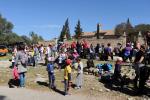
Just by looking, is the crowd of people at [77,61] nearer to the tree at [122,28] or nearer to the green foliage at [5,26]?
the green foliage at [5,26]

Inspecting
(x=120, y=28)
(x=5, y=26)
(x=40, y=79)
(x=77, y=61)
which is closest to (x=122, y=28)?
(x=120, y=28)

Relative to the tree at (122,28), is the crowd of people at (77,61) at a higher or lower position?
lower

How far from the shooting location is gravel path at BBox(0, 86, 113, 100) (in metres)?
16.3

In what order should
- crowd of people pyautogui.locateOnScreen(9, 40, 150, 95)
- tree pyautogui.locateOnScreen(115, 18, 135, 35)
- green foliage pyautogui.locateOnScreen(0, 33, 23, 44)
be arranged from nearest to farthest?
→ crowd of people pyautogui.locateOnScreen(9, 40, 150, 95)
green foliage pyautogui.locateOnScreen(0, 33, 23, 44)
tree pyautogui.locateOnScreen(115, 18, 135, 35)

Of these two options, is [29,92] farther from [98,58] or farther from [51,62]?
[98,58]

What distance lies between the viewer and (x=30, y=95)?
16.8m

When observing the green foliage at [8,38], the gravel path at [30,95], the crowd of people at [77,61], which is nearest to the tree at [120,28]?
the green foliage at [8,38]

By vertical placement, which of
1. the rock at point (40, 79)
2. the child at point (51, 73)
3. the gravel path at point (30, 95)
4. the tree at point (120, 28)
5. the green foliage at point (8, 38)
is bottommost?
the gravel path at point (30, 95)

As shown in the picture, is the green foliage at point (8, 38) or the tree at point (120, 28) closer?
the green foliage at point (8, 38)

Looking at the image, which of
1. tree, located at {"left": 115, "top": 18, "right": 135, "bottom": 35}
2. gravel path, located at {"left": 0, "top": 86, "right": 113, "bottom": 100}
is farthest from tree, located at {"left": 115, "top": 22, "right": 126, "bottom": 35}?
gravel path, located at {"left": 0, "top": 86, "right": 113, "bottom": 100}

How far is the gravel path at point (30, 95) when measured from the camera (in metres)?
16.3

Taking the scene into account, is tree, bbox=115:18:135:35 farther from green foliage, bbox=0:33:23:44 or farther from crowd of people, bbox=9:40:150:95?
crowd of people, bbox=9:40:150:95

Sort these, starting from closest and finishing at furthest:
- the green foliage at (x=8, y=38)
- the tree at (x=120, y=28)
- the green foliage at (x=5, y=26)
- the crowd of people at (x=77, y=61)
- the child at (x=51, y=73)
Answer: the crowd of people at (x=77, y=61) → the child at (x=51, y=73) → the green foliage at (x=8, y=38) → the green foliage at (x=5, y=26) → the tree at (x=120, y=28)

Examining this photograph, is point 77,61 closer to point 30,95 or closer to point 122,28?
point 30,95
